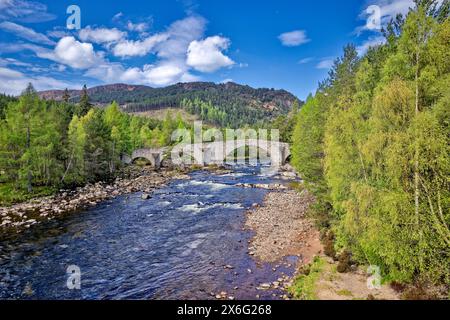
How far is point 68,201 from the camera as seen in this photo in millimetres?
39906

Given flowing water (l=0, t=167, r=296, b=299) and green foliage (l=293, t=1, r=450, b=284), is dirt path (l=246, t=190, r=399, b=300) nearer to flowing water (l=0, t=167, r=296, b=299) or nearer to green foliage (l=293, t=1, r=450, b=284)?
flowing water (l=0, t=167, r=296, b=299)

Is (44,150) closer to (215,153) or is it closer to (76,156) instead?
(76,156)

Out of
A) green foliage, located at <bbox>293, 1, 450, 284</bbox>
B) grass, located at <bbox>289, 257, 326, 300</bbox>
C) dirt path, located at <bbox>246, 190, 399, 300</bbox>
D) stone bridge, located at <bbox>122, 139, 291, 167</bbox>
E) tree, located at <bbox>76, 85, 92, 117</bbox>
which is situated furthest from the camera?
stone bridge, located at <bbox>122, 139, 291, 167</bbox>

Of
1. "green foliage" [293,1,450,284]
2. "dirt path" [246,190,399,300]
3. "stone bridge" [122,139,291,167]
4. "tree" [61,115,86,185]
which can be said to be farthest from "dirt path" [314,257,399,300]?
"stone bridge" [122,139,291,167]

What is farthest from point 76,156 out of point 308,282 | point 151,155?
point 308,282

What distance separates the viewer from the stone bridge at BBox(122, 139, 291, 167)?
79625 millimetres

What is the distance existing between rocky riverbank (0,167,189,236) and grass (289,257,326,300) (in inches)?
1020

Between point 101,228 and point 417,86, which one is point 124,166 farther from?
point 417,86

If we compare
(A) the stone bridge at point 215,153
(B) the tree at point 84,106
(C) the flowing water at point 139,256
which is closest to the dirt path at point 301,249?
(C) the flowing water at point 139,256

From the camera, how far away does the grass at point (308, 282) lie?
56.3 ft

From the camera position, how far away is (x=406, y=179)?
14086 millimetres

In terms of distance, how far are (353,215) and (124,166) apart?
68.8 metres

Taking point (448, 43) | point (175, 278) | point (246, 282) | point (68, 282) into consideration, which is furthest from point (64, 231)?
point (448, 43)

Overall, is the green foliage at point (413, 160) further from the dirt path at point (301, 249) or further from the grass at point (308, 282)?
the grass at point (308, 282)
